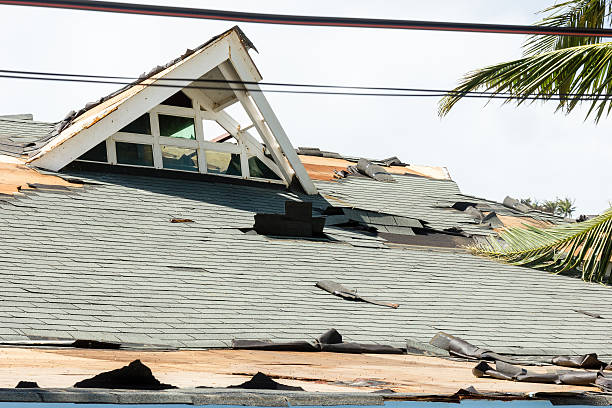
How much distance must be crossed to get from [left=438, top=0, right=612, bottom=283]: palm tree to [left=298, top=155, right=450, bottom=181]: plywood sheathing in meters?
4.58

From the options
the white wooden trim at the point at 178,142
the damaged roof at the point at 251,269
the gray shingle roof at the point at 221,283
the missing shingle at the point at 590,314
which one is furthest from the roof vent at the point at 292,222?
the missing shingle at the point at 590,314

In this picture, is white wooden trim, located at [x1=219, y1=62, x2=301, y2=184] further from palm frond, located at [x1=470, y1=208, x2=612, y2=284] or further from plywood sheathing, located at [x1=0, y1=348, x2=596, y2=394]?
plywood sheathing, located at [x1=0, y1=348, x2=596, y2=394]

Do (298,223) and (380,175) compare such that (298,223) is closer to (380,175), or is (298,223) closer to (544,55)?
(544,55)

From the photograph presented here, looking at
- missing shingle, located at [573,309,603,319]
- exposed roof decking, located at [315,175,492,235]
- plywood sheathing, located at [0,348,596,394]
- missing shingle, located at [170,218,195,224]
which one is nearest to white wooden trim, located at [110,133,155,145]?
missing shingle, located at [170,218,195,224]

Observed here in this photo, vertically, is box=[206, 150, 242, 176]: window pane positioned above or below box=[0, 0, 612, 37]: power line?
below

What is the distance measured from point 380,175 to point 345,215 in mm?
4068

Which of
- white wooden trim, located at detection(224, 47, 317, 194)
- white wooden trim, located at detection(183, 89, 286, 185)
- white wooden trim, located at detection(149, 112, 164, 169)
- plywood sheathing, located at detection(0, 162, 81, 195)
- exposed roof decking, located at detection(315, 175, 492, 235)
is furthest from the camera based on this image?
exposed roof decking, located at detection(315, 175, 492, 235)

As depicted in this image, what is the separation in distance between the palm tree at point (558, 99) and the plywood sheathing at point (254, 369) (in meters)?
5.40

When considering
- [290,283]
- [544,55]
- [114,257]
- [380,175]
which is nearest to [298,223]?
[290,283]

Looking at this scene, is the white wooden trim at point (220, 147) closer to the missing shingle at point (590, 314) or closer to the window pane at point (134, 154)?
the window pane at point (134, 154)

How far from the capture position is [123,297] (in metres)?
9.36

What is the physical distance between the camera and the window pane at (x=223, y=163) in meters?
15.7

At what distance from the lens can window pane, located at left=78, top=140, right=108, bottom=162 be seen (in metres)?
14.4

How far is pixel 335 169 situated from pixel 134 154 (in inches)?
217
